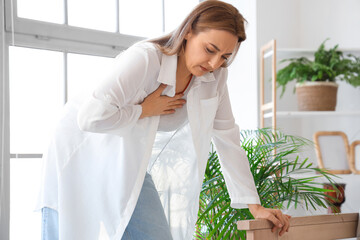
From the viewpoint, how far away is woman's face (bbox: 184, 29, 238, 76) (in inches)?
54.9

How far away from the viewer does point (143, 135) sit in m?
1.52

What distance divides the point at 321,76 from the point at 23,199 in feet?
5.98

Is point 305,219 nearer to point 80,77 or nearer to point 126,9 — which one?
point 80,77

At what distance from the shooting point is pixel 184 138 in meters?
1.73

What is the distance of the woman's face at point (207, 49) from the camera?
139 centimetres

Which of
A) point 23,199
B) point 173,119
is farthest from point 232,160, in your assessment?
point 23,199

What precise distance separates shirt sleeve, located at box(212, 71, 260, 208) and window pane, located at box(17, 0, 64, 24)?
4.54 feet

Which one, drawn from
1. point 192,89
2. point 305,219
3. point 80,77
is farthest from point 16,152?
point 305,219

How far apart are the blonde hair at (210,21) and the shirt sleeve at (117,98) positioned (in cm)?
12

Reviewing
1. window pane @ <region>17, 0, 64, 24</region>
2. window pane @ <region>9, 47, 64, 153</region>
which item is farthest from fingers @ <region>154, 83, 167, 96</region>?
window pane @ <region>17, 0, 64, 24</region>

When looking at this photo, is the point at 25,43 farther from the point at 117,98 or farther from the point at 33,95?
the point at 117,98

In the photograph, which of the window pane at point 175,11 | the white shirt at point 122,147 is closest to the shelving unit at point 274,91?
the window pane at point 175,11

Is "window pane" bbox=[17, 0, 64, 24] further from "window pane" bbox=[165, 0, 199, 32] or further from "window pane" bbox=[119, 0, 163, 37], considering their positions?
"window pane" bbox=[165, 0, 199, 32]

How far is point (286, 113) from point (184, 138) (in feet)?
4.79
